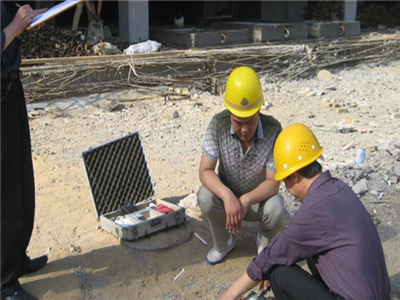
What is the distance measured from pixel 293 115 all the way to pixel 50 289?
16.9 ft

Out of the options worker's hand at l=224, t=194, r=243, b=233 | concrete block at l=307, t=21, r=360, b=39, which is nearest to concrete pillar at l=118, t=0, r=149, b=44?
concrete block at l=307, t=21, r=360, b=39

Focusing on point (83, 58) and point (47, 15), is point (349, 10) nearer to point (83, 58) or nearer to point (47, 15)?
point (83, 58)

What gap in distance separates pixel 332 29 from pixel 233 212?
31.5ft

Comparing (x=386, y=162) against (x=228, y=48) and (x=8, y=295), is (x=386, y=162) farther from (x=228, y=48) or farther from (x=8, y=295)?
(x=228, y=48)

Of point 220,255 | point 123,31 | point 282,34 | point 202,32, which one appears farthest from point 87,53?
point 220,255

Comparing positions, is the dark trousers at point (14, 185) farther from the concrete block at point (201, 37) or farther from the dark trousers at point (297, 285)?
the concrete block at point (201, 37)

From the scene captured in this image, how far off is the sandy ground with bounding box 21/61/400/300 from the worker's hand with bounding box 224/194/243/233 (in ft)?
1.58

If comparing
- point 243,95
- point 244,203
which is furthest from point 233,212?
point 243,95

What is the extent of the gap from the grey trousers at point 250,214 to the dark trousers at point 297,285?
85cm

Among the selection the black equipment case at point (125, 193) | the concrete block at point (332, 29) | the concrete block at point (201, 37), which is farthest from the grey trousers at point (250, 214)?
the concrete block at point (332, 29)

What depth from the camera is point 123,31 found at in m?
10.2

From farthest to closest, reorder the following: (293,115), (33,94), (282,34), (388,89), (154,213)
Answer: (282,34), (388,89), (293,115), (33,94), (154,213)

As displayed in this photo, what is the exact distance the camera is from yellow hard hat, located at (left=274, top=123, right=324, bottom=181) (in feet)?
8.40

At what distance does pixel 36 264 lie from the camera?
3.60m
